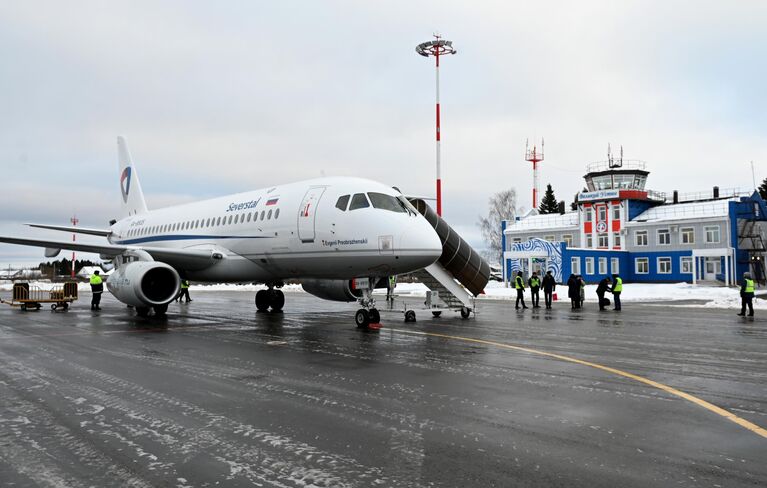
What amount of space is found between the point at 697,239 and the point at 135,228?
44530 mm

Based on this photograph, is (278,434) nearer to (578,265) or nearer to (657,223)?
(578,265)

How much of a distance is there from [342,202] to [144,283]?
6533mm

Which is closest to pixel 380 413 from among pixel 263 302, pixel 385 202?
pixel 385 202

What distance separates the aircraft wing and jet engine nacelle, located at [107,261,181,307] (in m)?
0.74

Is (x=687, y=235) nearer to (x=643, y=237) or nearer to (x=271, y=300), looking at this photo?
(x=643, y=237)

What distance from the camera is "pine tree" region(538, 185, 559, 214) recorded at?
96125 millimetres

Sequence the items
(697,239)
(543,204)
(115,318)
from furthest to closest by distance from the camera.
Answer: (543,204) → (697,239) → (115,318)

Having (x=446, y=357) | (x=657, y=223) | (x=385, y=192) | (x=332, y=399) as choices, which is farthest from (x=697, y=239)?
(x=332, y=399)

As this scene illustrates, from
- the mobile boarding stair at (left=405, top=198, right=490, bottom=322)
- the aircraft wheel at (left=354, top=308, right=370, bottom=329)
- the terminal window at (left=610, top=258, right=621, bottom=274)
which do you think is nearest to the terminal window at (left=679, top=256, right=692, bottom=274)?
the terminal window at (left=610, top=258, right=621, bottom=274)

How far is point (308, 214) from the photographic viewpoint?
15.5m

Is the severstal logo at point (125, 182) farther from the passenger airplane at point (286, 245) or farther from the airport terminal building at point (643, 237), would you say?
the airport terminal building at point (643, 237)

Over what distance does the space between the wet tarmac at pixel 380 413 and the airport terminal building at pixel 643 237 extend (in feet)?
123

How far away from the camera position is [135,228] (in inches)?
986

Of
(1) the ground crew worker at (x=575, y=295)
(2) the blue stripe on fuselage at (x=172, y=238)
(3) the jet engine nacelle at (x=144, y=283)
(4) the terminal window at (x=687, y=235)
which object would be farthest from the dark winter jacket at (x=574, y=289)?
(4) the terminal window at (x=687, y=235)
